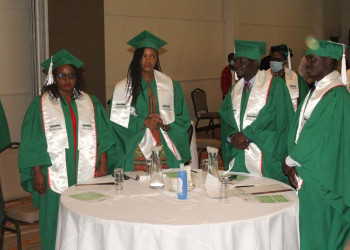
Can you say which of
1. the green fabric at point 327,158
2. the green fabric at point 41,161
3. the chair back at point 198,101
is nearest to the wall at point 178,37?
the chair back at point 198,101

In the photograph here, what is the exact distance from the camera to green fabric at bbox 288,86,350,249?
11.3ft

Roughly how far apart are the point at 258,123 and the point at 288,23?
36.9 ft

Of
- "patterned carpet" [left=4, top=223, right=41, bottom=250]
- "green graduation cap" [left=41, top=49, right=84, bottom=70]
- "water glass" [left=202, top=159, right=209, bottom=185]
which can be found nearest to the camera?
"water glass" [left=202, top=159, right=209, bottom=185]

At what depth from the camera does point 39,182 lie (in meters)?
3.80

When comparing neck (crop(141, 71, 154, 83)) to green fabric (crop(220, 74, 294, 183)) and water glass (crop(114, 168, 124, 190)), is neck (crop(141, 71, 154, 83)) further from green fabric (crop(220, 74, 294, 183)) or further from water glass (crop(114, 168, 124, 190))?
water glass (crop(114, 168, 124, 190))

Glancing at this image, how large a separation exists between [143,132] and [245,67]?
969 mm

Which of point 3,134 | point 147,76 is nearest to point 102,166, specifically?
point 147,76

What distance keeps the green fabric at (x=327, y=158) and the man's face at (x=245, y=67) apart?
972 mm

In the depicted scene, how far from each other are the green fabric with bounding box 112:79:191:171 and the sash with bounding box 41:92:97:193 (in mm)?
297

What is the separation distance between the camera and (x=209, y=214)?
2.79m

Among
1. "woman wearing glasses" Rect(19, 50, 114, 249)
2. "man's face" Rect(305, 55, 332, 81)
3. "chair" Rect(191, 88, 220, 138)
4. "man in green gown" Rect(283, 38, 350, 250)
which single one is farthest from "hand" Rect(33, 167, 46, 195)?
"chair" Rect(191, 88, 220, 138)

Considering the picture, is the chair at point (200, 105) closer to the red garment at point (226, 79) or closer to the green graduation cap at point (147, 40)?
the red garment at point (226, 79)

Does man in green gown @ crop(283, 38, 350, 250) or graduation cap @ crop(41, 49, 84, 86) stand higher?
graduation cap @ crop(41, 49, 84, 86)

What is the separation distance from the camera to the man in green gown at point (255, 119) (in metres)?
4.27
